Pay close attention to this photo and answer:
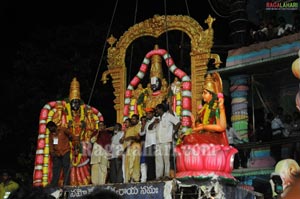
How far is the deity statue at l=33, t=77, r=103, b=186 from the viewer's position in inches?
400

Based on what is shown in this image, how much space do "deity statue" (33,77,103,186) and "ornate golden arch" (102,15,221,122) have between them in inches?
39.1

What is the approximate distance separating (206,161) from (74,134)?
11.3ft

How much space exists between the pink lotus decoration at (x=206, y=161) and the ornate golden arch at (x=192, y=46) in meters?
2.09

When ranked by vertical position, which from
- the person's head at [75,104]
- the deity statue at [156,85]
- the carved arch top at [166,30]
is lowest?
the person's head at [75,104]

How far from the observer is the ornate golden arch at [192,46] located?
10.3 metres

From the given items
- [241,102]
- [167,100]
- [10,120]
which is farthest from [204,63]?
[10,120]

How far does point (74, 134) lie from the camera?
10.4m

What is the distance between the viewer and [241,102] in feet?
39.2

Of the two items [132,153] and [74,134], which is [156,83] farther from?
[74,134]

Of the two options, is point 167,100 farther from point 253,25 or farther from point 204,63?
point 253,25

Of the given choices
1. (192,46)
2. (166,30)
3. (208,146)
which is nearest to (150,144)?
(208,146)

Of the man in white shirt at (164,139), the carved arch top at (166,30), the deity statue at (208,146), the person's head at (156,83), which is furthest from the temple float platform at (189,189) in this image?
the carved arch top at (166,30)

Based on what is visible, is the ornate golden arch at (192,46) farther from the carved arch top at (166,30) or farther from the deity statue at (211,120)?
the deity statue at (211,120)

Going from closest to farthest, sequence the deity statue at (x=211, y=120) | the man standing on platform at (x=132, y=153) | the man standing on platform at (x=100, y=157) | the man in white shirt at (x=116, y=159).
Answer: the deity statue at (x=211, y=120)
the man standing on platform at (x=132, y=153)
the man in white shirt at (x=116, y=159)
the man standing on platform at (x=100, y=157)
